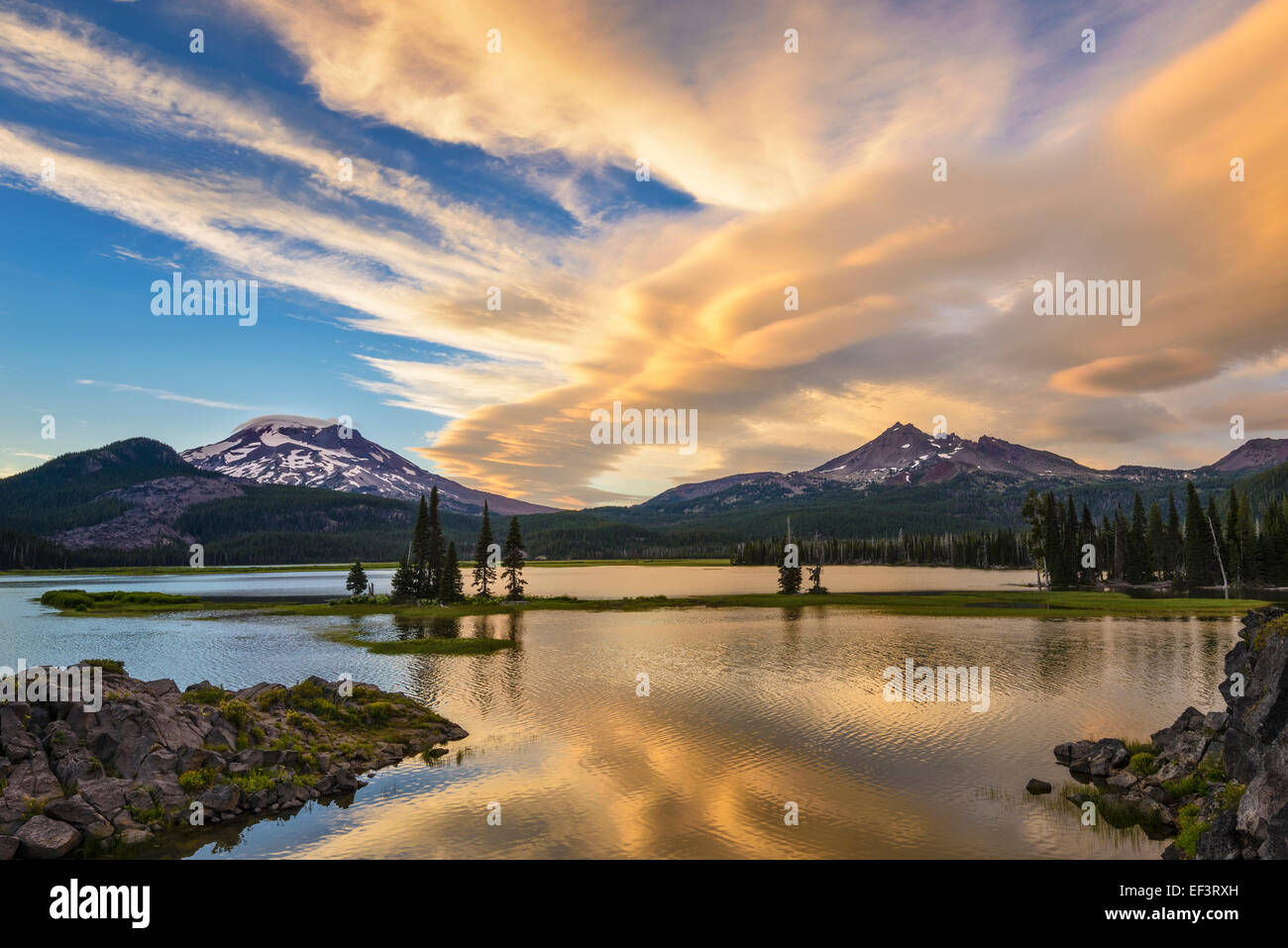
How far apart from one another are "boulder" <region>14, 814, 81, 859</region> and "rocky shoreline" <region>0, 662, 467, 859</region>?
31 mm

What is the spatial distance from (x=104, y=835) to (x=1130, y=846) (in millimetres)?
34130

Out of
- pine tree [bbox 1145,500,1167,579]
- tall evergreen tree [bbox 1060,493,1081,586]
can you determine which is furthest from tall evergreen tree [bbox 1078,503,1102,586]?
pine tree [bbox 1145,500,1167,579]

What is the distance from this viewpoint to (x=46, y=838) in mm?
20797

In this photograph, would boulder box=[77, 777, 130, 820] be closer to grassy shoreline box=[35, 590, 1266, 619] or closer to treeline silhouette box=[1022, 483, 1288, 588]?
grassy shoreline box=[35, 590, 1266, 619]

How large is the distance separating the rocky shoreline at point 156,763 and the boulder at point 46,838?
3cm

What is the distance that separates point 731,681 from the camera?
48.7 m

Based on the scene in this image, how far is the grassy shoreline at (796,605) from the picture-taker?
299 ft

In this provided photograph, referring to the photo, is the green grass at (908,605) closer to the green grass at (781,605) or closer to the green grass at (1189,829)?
the green grass at (781,605)

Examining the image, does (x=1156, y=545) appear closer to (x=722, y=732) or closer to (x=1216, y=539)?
(x=1216, y=539)

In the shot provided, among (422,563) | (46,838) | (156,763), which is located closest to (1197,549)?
(422,563)

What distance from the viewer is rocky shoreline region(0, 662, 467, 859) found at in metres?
22.1
